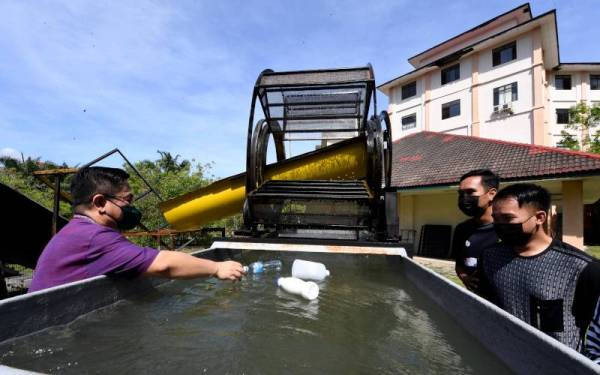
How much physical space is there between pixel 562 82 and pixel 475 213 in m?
31.2

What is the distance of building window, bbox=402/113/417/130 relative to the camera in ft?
91.0

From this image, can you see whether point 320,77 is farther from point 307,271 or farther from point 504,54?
point 504,54

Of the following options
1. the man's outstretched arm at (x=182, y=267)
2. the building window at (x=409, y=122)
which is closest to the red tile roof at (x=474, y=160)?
the man's outstretched arm at (x=182, y=267)

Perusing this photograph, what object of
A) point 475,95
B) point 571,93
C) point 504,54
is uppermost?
point 504,54

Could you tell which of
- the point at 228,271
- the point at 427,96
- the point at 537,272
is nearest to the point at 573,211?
the point at 537,272

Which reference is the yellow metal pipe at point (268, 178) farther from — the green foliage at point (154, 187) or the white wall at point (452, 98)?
the white wall at point (452, 98)

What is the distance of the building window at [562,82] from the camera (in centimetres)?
2544

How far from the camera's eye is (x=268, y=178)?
5.07m

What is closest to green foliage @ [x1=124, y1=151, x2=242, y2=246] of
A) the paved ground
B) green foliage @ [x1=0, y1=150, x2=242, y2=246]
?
green foliage @ [x1=0, y1=150, x2=242, y2=246]

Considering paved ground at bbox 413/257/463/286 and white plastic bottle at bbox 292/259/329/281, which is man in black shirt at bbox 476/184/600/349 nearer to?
white plastic bottle at bbox 292/259/329/281

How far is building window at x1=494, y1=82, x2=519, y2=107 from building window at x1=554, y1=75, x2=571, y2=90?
727cm

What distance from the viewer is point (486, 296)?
2.04 meters

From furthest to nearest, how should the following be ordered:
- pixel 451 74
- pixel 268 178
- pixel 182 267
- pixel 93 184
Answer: pixel 451 74
pixel 268 178
pixel 93 184
pixel 182 267

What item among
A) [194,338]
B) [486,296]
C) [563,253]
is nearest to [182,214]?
[194,338]
